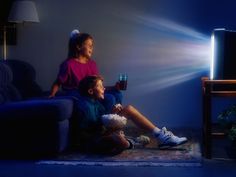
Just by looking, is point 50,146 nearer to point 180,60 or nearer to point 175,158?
point 175,158

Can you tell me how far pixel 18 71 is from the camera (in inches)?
186

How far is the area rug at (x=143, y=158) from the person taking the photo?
3404 mm

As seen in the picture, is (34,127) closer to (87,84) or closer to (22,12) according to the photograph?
(87,84)

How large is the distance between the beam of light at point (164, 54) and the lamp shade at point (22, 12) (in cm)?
99

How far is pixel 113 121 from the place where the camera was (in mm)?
3736

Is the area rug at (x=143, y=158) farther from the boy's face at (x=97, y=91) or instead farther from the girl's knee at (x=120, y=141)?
the boy's face at (x=97, y=91)

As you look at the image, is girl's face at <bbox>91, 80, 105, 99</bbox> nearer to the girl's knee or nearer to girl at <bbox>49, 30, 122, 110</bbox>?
girl at <bbox>49, 30, 122, 110</bbox>

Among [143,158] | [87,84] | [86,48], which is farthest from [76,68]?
[143,158]

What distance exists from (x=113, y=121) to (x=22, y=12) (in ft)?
5.56

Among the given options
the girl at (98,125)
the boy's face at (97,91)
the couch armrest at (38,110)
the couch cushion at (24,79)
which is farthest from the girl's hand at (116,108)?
the couch cushion at (24,79)

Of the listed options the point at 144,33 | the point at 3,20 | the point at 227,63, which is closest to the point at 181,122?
the point at 144,33

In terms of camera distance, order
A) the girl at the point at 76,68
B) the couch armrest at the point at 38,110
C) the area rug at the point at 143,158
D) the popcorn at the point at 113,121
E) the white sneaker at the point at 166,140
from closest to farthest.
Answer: the area rug at the point at 143,158, the couch armrest at the point at 38,110, the popcorn at the point at 113,121, the white sneaker at the point at 166,140, the girl at the point at 76,68

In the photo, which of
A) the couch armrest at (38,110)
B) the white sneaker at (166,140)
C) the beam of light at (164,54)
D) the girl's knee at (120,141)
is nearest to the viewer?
the couch armrest at (38,110)

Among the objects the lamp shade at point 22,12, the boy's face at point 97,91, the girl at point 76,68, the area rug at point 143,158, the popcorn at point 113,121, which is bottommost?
the area rug at point 143,158
